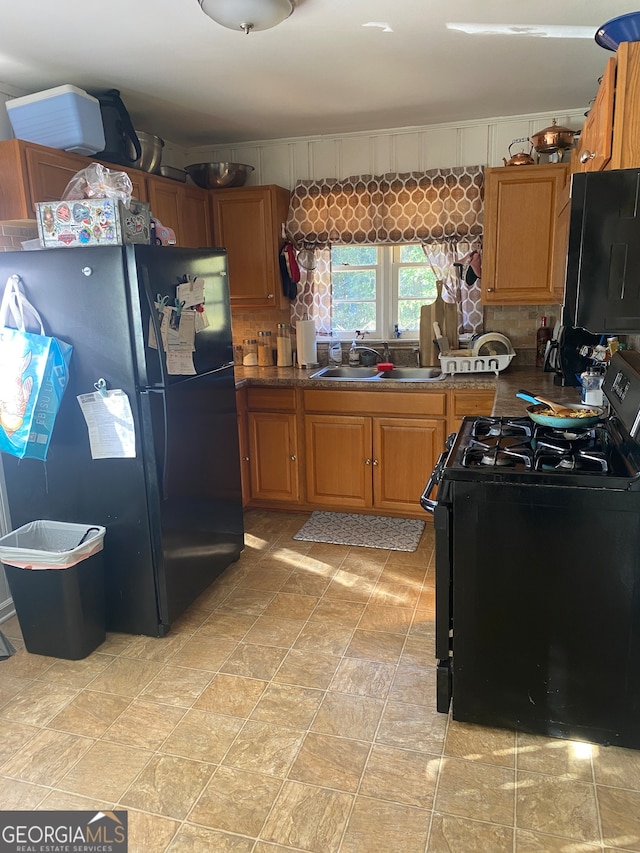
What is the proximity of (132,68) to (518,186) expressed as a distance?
2136mm

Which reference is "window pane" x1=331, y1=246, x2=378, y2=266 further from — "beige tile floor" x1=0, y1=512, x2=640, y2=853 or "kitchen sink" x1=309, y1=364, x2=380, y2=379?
"beige tile floor" x1=0, y1=512, x2=640, y2=853

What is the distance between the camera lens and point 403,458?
370 centimetres

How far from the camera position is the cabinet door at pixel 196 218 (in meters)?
3.84

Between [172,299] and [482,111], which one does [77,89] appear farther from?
[482,111]

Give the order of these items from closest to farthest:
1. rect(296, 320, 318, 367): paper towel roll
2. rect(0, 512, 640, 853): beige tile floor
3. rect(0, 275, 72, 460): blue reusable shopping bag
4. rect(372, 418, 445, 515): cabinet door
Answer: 1. rect(0, 512, 640, 853): beige tile floor
2. rect(0, 275, 72, 460): blue reusable shopping bag
3. rect(372, 418, 445, 515): cabinet door
4. rect(296, 320, 318, 367): paper towel roll

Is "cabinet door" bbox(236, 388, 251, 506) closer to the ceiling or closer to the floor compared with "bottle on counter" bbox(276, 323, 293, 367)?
closer to the floor

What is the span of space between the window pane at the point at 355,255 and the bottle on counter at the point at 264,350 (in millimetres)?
690

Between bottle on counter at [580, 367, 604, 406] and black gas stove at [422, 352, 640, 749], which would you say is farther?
bottle on counter at [580, 367, 604, 406]

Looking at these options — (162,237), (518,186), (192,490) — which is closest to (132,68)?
(162,237)

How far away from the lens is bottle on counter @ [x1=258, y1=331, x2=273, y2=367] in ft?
14.1

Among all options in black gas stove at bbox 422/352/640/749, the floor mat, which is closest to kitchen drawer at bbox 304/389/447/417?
the floor mat

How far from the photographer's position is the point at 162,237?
2.71m

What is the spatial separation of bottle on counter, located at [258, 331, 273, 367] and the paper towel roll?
0.23 metres

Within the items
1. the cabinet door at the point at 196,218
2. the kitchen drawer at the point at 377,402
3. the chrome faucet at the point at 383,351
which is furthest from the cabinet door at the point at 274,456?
the cabinet door at the point at 196,218
